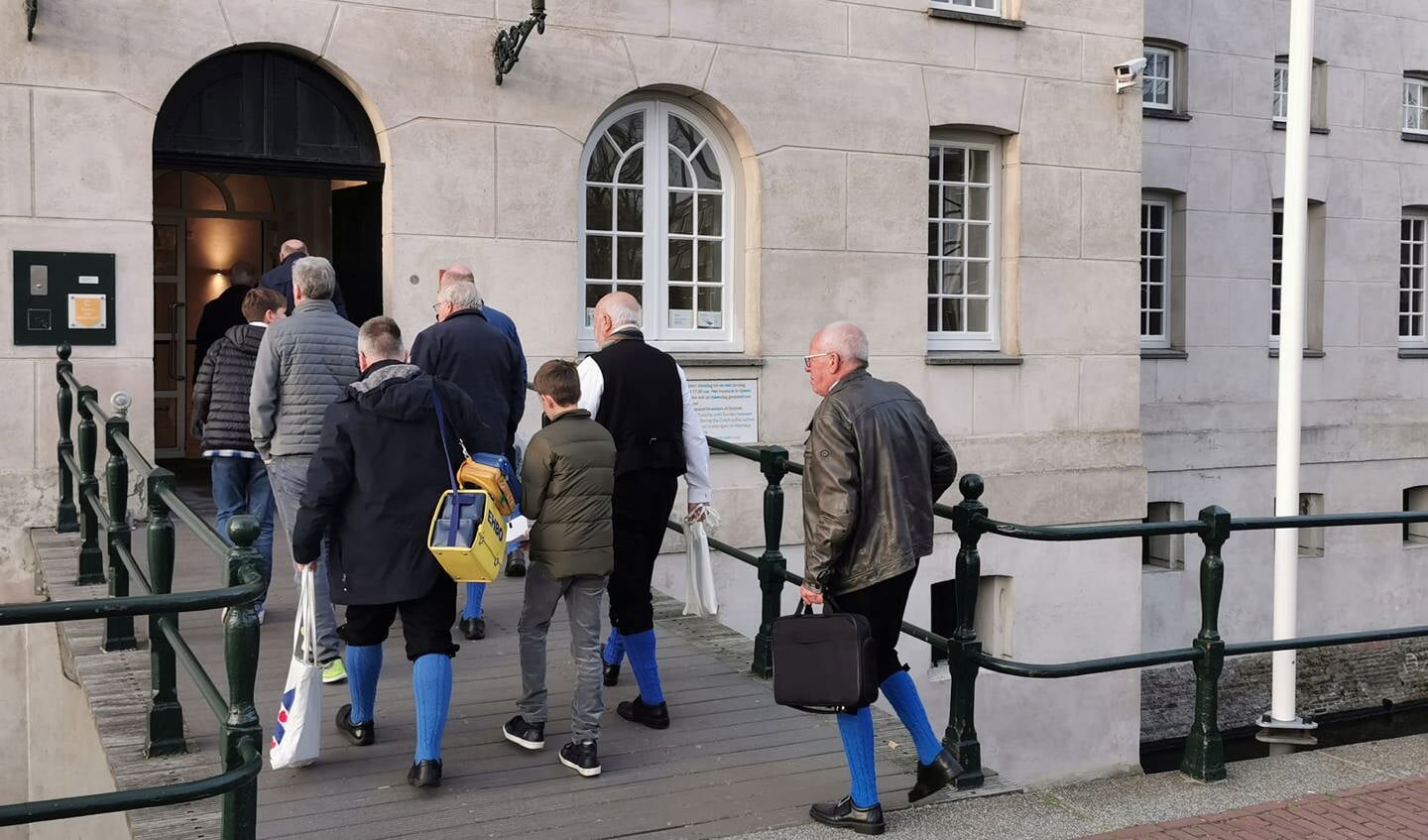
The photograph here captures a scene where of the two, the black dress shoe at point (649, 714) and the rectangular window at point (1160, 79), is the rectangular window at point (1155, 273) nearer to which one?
the rectangular window at point (1160, 79)

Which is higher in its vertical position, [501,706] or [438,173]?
[438,173]

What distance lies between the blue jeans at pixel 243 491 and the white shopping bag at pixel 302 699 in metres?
2.34

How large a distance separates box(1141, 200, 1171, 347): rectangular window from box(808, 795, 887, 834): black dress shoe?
14.2 m

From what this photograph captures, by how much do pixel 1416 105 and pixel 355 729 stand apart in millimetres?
19806

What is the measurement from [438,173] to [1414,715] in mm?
15292

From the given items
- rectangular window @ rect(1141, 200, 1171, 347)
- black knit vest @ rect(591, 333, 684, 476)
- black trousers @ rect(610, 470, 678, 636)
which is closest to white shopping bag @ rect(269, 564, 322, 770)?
black trousers @ rect(610, 470, 678, 636)

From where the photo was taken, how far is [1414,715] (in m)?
19.6

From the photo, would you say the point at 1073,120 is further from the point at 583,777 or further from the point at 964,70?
the point at 583,777

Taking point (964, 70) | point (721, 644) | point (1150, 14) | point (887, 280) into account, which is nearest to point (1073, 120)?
point (964, 70)

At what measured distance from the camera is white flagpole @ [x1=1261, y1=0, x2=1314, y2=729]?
10.2 meters

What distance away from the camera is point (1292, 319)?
10414mm

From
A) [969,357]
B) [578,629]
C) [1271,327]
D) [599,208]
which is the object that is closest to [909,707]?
[578,629]

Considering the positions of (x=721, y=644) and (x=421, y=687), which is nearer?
(x=421, y=687)

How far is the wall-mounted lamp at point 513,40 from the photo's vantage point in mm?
10375
